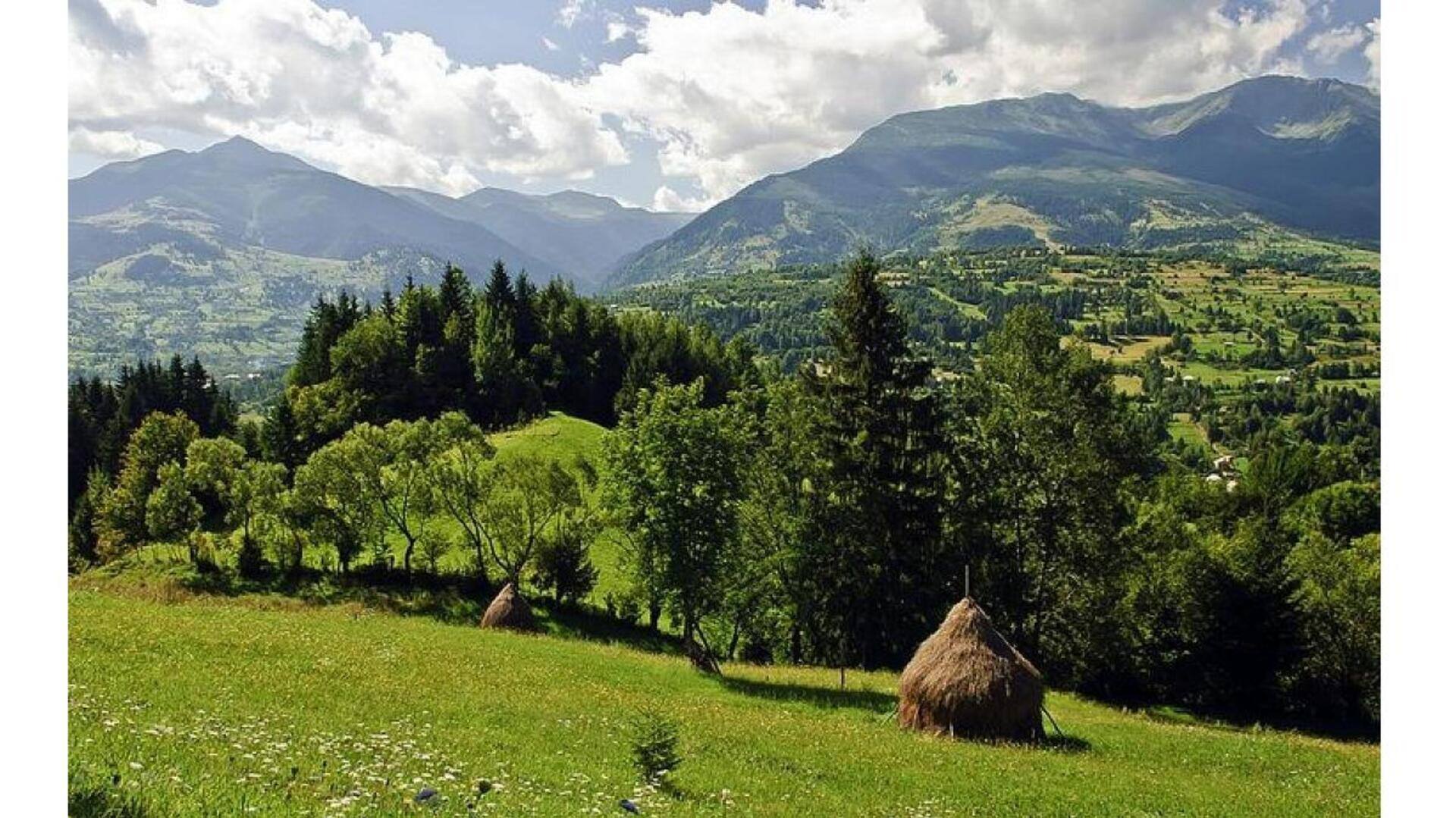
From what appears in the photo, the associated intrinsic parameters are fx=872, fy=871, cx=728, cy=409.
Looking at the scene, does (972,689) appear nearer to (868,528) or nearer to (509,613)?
(868,528)

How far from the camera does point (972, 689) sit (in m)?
22.8

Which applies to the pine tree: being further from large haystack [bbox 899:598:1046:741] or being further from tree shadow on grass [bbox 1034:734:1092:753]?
tree shadow on grass [bbox 1034:734:1092:753]

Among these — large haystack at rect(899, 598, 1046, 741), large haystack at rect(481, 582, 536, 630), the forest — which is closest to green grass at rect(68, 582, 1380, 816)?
large haystack at rect(899, 598, 1046, 741)

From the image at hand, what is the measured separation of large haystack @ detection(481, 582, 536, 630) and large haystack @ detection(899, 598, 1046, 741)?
2111 cm

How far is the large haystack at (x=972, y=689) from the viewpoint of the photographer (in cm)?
2266

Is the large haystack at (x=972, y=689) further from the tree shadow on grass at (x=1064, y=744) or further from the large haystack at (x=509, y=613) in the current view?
the large haystack at (x=509, y=613)

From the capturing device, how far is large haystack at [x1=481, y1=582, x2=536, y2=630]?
39.4 metres

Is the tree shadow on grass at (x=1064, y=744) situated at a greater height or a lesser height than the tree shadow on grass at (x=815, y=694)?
greater

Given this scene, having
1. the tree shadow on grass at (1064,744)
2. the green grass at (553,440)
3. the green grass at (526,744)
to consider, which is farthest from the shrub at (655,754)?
the green grass at (553,440)

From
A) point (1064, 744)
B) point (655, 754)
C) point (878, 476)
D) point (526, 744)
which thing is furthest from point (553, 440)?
point (655, 754)

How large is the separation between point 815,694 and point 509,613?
17.1 meters

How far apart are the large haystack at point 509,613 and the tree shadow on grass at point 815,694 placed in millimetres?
12972
